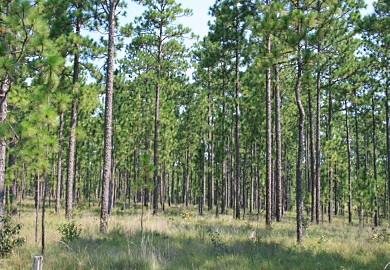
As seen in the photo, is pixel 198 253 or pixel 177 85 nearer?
pixel 198 253

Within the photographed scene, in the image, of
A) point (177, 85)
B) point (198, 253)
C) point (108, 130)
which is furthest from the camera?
point (177, 85)

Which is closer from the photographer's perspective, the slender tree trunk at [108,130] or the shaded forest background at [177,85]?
the shaded forest background at [177,85]

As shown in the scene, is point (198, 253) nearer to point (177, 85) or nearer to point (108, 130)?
point (108, 130)

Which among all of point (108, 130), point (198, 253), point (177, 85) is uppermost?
point (177, 85)

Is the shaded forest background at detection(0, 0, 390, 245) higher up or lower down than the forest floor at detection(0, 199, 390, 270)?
higher up

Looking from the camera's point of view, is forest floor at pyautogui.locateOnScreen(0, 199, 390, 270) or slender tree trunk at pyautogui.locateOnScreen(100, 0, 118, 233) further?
slender tree trunk at pyautogui.locateOnScreen(100, 0, 118, 233)

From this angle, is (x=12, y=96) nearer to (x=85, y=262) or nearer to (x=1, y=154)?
(x=1, y=154)

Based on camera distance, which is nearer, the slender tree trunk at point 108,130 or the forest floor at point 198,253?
the forest floor at point 198,253

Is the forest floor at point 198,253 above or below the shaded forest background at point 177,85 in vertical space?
below

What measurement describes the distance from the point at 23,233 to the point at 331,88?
16.0 m

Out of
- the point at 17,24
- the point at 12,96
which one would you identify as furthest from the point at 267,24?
the point at 12,96

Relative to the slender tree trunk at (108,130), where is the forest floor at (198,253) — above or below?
below

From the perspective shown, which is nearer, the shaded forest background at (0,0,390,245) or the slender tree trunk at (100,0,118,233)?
the shaded forest background at (0,0,390,245)

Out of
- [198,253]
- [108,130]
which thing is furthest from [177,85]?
[198,253]
